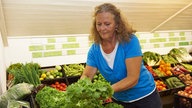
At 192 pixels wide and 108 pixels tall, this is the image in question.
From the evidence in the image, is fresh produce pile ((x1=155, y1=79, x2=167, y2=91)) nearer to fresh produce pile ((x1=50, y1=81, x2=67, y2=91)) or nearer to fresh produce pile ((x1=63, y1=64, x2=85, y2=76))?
fresh produce pile ((x1=63, y1=64, x2=85, y2=76))

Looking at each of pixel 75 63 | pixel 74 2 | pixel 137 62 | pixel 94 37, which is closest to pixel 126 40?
pixel 137 62

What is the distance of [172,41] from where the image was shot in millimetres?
4590

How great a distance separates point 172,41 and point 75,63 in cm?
199

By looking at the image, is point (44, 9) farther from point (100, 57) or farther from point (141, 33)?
point (141, 33)

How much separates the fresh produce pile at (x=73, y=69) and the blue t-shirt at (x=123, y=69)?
5.07ft

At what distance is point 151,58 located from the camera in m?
4.04

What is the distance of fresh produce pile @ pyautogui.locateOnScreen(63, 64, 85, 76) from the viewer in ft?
11.3

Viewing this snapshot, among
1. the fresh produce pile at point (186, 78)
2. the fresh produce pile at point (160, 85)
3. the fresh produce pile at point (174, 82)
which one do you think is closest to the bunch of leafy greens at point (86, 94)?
the fresh produce pile at point (160, 85)

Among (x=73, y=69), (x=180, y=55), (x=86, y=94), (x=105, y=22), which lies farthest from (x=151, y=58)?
A: (x=86, y=94)

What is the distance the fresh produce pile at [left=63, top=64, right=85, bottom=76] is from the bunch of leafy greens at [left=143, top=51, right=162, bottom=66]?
43.6 inches

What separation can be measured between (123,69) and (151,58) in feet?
8.00

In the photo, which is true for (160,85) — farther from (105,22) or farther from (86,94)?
(86,94)

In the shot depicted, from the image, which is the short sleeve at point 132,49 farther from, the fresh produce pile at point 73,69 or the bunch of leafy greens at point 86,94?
the fresh produce pile at point 73,69

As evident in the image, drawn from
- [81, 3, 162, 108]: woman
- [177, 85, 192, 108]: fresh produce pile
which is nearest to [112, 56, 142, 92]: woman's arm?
[81, 3, 162, 108]: woman
